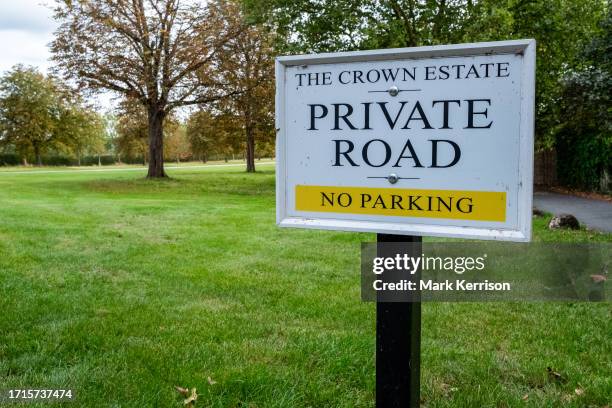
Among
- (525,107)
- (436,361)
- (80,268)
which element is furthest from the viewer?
(80,268)

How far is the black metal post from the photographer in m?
2.19

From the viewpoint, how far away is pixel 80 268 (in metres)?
6.30

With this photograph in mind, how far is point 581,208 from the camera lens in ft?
47.0

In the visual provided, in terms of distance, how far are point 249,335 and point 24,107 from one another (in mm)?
57008

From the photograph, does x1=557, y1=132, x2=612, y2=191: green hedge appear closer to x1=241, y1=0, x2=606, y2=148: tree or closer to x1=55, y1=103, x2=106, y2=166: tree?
x1=241, y1=0, x2=606, y2=148: tree

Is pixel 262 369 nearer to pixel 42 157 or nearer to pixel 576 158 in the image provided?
pixel 576 158

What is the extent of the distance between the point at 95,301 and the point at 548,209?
12.1m

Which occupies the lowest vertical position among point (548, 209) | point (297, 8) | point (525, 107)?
point (548, 209)

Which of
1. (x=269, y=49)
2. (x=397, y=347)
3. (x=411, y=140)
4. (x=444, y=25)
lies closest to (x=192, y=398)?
(x=397, y=347)

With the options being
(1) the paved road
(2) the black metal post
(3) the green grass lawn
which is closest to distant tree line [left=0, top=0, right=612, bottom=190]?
(1) the paved road

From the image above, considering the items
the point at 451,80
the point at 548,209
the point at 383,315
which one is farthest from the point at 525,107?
the point at 548,209

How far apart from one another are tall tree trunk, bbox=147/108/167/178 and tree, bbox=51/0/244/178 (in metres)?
0.49

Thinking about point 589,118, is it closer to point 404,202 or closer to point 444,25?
point 444,25

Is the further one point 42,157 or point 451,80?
point 42,157
